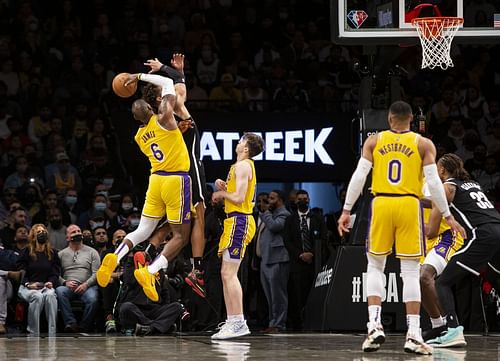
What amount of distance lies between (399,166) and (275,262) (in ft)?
19.1

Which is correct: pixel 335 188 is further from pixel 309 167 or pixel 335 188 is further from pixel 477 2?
pixel 477 2

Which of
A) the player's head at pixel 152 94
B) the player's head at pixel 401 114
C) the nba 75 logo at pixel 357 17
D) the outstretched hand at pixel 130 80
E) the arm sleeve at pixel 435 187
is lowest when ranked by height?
the arm sleeve at pixel 435 187

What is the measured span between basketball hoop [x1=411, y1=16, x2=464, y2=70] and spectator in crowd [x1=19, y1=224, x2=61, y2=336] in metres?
5.55

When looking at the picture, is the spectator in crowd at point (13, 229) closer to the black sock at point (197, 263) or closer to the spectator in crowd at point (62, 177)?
the spectator in crowd at point (62, 177)

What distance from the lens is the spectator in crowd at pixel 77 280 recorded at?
1482 centimetres

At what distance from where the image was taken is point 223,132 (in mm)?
17797

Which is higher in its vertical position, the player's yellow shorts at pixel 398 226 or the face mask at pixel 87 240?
the player's yellow shorts at pixel 398 226

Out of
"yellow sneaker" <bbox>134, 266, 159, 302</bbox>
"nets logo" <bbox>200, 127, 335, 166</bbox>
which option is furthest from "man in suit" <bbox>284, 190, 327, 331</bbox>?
"yellow sneaker" <bbox>134, 266, 159, 302</bbox>

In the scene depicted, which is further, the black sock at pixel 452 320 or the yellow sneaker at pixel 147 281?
the yellow sneaker at pixel 147 281

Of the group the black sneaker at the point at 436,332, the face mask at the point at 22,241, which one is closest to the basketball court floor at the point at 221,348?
the black sneaker at the point at 436,332

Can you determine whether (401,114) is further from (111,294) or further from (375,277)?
(111,294)

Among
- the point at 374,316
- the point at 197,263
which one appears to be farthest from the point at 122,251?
the point at 374,316

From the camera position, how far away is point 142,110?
1188cm

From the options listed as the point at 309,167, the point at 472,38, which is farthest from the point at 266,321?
the point at 472,38
